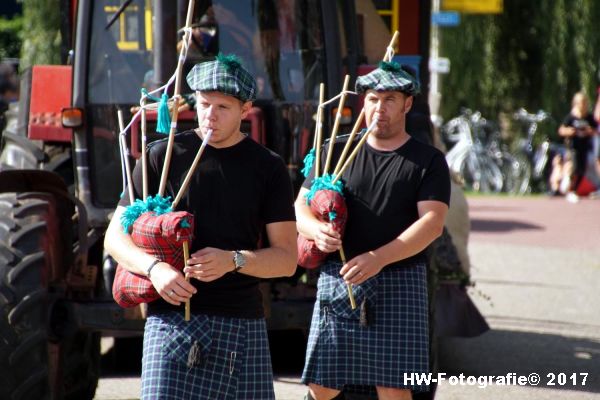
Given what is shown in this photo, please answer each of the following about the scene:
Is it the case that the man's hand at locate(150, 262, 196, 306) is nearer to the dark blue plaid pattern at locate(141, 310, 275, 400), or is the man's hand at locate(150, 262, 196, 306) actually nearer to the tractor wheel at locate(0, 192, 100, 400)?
the dark blue plaid pattern at locate(141, 310, 275, 400)

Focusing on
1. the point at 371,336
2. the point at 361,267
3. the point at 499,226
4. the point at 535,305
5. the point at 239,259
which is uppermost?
the point at 239,259

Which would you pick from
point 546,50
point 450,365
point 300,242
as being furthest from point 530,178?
point 300,242

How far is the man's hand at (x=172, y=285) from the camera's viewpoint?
12.9 ft

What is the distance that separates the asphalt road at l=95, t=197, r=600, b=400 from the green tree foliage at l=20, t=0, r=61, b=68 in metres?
9.68

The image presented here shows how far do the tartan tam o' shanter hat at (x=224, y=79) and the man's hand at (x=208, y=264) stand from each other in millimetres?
525

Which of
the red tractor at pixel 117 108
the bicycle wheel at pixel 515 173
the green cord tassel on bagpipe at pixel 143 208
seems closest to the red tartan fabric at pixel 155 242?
the green cord tassel on bagpipe at pixel 143 208

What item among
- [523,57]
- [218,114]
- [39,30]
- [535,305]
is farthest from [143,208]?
[523,57]

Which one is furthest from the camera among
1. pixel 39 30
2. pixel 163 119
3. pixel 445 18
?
pixel 39 30

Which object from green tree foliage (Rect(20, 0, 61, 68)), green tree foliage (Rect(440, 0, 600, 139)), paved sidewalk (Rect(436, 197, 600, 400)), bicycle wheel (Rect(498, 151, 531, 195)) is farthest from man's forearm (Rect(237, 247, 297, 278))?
green tree foliage (Rect(20, 0, 61, 68))

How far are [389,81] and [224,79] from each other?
105 centimetres

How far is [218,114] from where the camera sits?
411 cm

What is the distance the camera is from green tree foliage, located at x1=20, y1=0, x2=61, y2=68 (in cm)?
2370

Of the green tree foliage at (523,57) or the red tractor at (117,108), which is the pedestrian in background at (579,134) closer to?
the green tree foliage at (523,57)

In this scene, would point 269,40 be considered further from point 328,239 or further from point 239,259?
point 239,259
